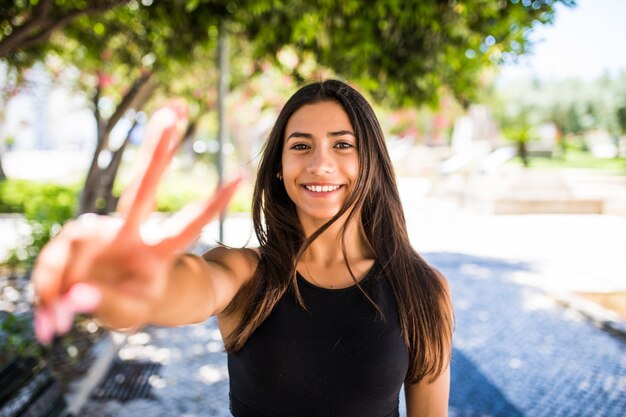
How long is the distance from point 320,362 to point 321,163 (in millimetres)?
598

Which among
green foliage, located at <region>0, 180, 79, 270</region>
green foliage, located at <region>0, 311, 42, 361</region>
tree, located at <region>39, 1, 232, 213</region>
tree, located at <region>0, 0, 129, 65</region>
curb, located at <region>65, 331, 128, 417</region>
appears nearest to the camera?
curb, located at <region>65, 331, 128, 417</region>

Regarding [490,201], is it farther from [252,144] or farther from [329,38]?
[329,38]

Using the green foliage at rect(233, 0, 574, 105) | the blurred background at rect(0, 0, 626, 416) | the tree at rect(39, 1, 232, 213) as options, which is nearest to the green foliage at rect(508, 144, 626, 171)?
the blurred background at rect(0, 0, 626, 416)

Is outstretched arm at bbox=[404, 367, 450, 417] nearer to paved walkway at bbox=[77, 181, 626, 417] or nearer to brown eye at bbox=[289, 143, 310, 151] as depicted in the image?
brown eye at bbox=[289, 143, 310, 151]

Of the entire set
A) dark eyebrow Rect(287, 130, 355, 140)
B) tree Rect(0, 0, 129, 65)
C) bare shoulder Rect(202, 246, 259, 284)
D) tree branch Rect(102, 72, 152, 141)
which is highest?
tree Rect(0, 0, 129, 65)

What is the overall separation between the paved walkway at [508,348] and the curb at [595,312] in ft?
0.33

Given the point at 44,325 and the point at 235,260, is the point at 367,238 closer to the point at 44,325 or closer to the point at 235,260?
the point at 235,260

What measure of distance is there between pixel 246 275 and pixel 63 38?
309 inches

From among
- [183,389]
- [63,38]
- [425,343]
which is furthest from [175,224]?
[63,38]

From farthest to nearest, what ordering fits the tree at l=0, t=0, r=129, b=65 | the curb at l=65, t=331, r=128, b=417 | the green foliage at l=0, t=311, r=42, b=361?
the green foliage at l=0, t=311, r=42, b=361
the tree at l=0, t=0, r=129, b=65
the curb at l=65, t=331, r=128, b=417

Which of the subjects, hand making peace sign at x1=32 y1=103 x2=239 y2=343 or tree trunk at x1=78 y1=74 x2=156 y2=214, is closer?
hand making peace sign at x1=32 y1=103 x2=239 y2=343

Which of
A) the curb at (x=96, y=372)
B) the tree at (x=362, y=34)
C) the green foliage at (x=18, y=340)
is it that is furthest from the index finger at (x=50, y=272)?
the green foliage at (x=18, y=340)

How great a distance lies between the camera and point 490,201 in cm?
1464

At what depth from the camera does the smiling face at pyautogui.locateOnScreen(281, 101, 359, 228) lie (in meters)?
1.58
